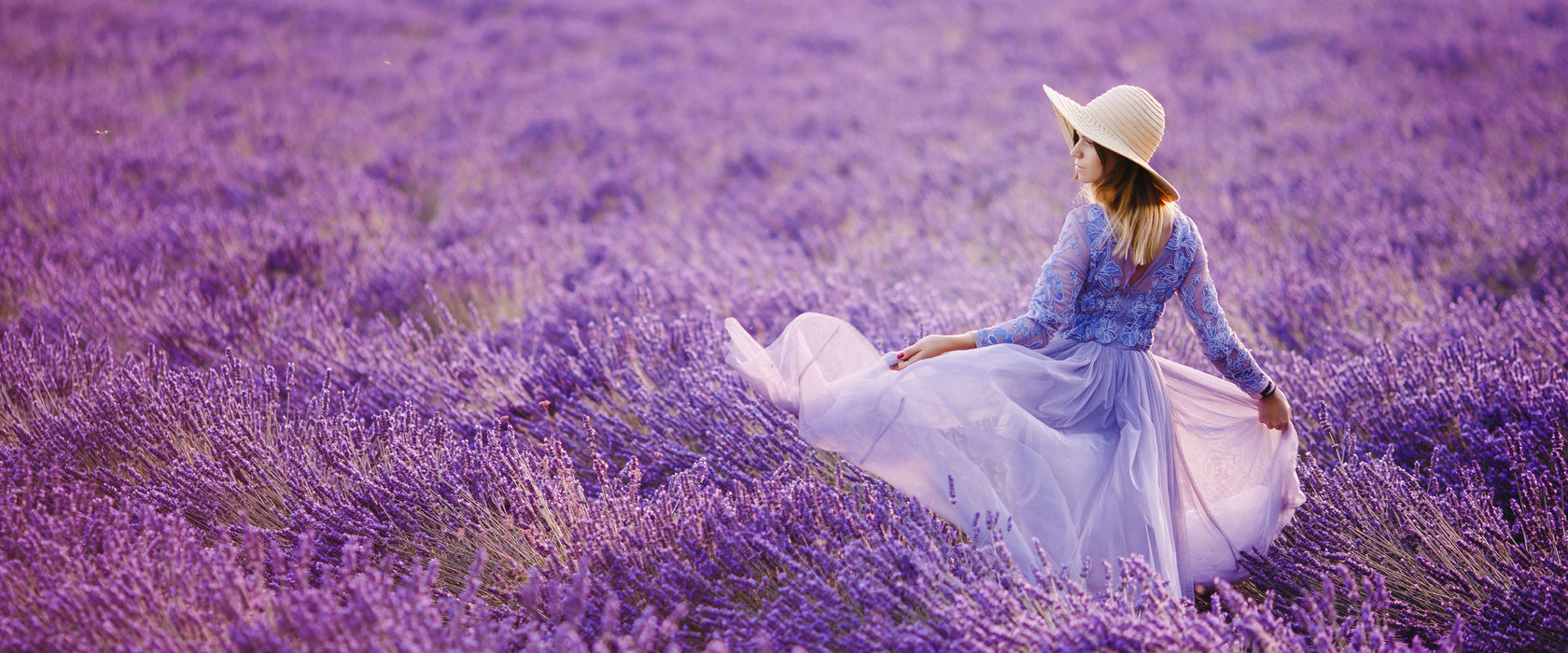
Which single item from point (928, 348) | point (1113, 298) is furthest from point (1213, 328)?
point (928, 348)

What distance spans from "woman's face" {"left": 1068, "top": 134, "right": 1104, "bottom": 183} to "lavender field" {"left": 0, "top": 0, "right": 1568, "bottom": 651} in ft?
2.39

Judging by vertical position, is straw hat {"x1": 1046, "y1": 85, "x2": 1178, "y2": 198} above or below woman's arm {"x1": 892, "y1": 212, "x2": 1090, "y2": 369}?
above

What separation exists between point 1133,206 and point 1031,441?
0.49 m

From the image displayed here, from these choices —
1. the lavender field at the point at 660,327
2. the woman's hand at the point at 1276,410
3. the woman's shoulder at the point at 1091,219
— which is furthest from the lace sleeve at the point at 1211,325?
the lavender field at the point at 660,327

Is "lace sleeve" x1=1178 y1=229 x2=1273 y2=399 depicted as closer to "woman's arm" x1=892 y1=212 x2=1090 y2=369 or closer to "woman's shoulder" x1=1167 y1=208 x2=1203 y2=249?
"woman's shoulder" x1=1167 y1=208 x2=1203 y2=249

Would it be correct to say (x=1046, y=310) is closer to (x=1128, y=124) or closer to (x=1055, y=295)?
(x=1055, y=295)

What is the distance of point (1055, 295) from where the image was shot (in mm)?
1474

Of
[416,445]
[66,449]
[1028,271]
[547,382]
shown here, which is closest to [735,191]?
[1028,271]

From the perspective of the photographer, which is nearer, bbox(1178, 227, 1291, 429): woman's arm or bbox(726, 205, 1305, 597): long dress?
bbox(726, 205, 1305, 597): long dress

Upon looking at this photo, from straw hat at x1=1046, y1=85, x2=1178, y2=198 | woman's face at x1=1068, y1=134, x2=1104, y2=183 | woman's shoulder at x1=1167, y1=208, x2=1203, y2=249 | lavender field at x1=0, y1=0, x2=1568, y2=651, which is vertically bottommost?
lavender field at x1=0, y1=0, x2=1568, y2=651

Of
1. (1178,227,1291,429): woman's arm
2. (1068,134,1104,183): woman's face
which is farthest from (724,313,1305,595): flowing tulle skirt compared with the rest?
(1068,134,1104,183): woman's face

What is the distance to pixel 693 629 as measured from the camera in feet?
4.68

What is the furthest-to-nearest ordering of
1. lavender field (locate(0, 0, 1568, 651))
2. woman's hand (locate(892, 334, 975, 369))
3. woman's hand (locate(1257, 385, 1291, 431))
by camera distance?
woman's hand (locate(1257, 385, 1291, 431)) < woman's hand (locate(892, 334, 975, 369)) < lavender field (locate(0, 0, 1568, 651))

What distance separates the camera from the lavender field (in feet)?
Result: 4.24
